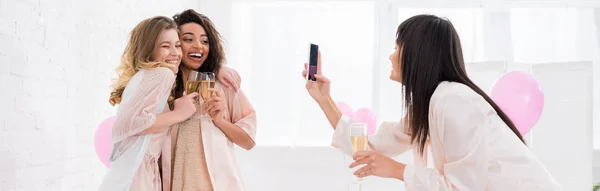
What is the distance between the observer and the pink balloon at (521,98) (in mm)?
3539

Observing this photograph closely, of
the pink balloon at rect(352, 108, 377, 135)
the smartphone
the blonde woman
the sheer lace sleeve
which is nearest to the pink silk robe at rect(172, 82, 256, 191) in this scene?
the blonde woman

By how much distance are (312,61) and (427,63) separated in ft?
2.03

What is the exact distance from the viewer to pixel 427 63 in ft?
7.16

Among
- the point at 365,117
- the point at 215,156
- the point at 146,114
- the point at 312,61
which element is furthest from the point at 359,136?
the point at 365,117

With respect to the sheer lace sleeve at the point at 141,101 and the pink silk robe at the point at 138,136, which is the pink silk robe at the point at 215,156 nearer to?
the pink silk robe at the point at 138,136

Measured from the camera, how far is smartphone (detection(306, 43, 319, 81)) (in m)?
2.62

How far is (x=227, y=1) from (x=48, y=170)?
3427mm

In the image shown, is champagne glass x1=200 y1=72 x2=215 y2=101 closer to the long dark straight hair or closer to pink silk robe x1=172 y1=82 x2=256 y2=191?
pink silk robe x1=172 y1=82 x2=256 y2=191

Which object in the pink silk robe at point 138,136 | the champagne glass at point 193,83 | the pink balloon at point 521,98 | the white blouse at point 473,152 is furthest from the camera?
the pink balloon at point 521,98

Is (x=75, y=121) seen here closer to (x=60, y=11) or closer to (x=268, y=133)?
(x=60, y=11)

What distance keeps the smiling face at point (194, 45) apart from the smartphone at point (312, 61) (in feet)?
1.49

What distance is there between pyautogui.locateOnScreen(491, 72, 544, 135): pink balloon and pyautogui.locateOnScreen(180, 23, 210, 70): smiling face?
1774 mm

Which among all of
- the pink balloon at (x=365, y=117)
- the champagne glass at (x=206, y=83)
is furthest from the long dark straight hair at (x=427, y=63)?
the pink balloon at (x=365, y=117)

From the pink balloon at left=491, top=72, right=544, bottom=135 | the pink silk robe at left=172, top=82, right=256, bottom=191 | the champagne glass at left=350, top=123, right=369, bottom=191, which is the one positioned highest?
the pink balloon at left=491, top=72, right=544, bottom=135
